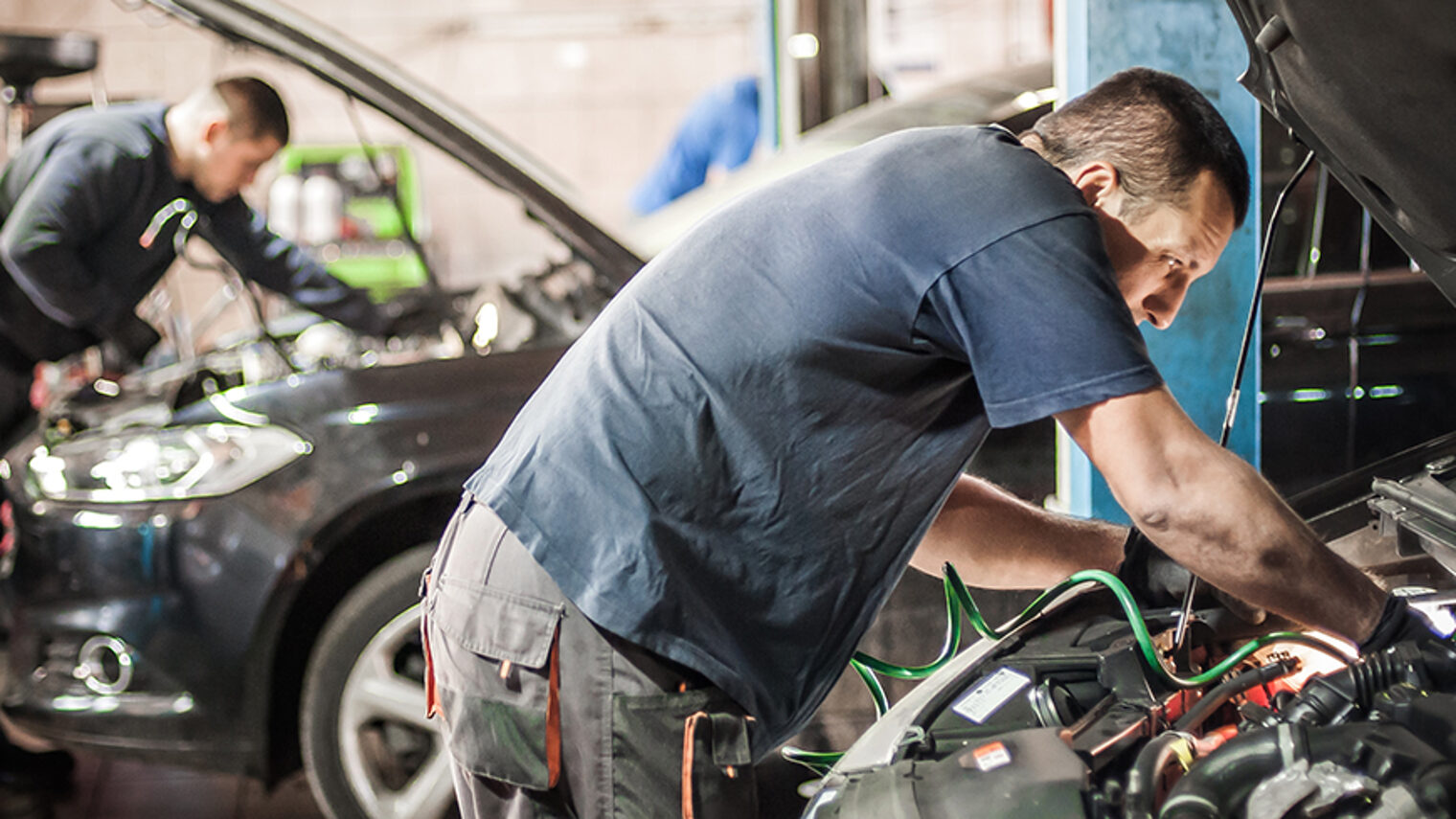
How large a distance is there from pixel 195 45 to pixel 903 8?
17.6ft

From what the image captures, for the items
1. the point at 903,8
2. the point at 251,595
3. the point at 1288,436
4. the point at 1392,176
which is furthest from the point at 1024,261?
the point at 903,8

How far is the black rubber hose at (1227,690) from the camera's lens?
1284 millimetres

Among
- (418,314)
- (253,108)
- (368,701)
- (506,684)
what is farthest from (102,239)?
(506,684)

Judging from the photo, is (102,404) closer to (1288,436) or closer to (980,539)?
(980,539)

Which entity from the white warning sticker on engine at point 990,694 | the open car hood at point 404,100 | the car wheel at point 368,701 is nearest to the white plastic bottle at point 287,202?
the open car hood at point 404,100

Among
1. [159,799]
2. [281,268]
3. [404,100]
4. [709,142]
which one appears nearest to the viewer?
[404,100]

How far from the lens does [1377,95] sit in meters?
1.15

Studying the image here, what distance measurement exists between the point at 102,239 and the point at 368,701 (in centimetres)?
169

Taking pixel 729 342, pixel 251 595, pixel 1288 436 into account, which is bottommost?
pixel 251 595

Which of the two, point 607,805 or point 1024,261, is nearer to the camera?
point 1024,261

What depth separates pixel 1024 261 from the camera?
110 centimetres

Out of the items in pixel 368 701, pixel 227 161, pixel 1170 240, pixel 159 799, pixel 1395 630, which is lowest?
pixel 159 799

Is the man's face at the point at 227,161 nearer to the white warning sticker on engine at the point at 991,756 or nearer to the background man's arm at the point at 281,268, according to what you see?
the background man's arm at the point at 281,268

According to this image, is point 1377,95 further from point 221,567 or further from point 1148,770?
point 221,567
